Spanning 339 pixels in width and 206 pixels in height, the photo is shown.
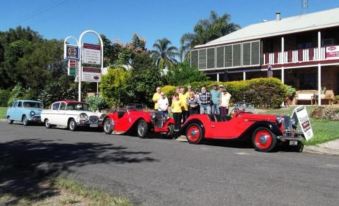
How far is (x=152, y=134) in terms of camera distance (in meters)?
19.8

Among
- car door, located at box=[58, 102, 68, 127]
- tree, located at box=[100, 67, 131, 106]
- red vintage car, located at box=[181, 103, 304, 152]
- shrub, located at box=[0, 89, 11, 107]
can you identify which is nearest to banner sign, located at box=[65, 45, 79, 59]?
tree, located at box=[100, 67, 131, 106]

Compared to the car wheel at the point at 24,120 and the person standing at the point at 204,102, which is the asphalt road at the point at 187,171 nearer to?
the person standing at the point at 204,102

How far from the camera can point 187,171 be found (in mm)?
10398

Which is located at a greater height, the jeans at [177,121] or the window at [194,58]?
the window at [194,58]

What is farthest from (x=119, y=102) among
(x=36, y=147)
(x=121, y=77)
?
(x=36, y=147)

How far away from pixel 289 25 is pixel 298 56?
118 inches

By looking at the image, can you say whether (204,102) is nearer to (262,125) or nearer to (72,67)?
(262,125)

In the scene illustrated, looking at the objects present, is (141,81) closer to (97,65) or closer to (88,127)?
(97,65)

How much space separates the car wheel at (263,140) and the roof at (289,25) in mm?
18910

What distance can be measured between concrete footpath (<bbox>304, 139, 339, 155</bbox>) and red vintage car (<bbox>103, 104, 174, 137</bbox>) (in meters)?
5.46

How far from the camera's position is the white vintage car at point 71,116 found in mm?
22312

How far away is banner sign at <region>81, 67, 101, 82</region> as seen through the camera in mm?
29484

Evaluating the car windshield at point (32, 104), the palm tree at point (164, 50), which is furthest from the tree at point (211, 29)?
the car windshield at point (32, 104)

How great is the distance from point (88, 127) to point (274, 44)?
1803 cm
